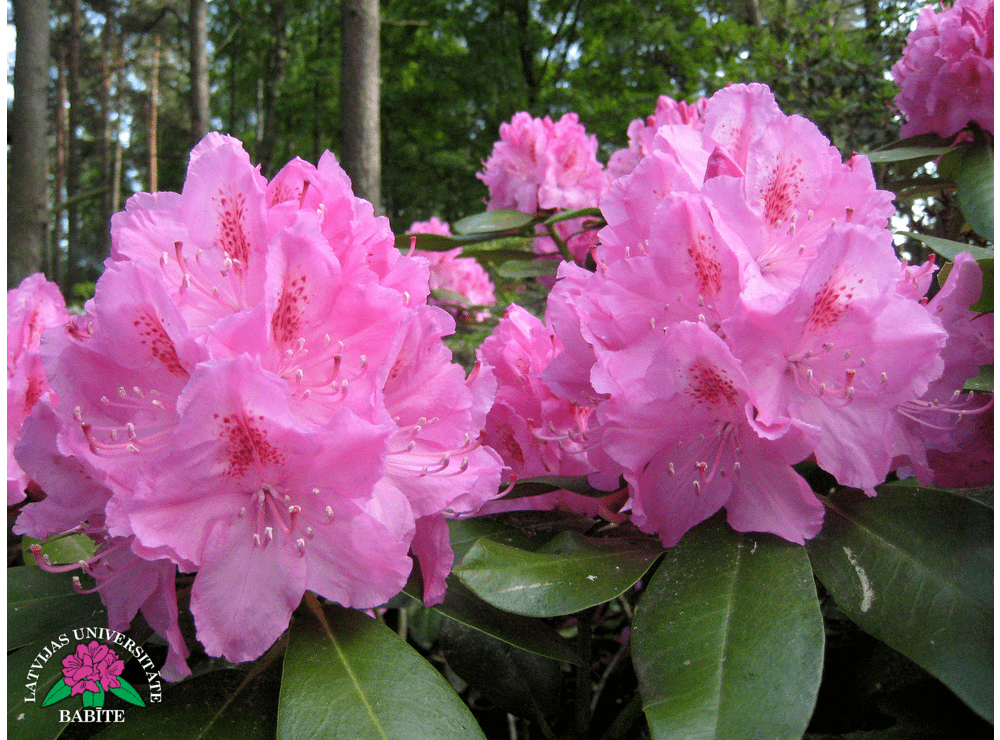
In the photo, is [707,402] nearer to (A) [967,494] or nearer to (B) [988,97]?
(A) [967,494]

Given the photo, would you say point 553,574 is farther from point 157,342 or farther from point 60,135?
point 60,135

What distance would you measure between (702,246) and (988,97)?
0.86 metres

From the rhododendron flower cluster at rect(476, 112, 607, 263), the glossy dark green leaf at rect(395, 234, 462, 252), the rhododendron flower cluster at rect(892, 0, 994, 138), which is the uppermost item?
Answer: the rhododendron flower cluster at rect(892, 0, 994, 138)

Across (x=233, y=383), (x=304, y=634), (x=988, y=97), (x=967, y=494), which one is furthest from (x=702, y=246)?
(x=988, y=97)

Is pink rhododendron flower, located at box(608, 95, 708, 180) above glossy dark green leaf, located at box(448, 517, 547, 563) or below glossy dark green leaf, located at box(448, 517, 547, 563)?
above

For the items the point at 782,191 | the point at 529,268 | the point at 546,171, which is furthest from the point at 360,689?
the point at 546,171

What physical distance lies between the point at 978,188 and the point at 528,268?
3.45 feet

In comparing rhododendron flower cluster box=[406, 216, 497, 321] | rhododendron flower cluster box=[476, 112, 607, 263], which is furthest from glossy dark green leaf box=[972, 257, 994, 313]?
rhododendron flower cluster box=[406, 216, 497, 321]

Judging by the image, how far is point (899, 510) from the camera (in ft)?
2.41

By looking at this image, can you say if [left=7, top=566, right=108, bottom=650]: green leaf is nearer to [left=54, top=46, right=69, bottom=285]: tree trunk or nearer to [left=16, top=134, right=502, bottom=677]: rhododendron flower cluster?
[left=16, top=134, right=502, bottom=677]: rhododendron flower cluster

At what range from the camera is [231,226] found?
780 mm

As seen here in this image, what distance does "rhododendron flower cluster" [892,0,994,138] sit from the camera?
1.22 meters

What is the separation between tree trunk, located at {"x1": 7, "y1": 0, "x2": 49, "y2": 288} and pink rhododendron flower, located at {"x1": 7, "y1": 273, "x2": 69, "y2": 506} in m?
3.54

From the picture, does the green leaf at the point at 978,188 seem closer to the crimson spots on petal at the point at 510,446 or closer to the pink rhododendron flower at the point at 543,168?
the crimson spots on petal at the point at 510,446
